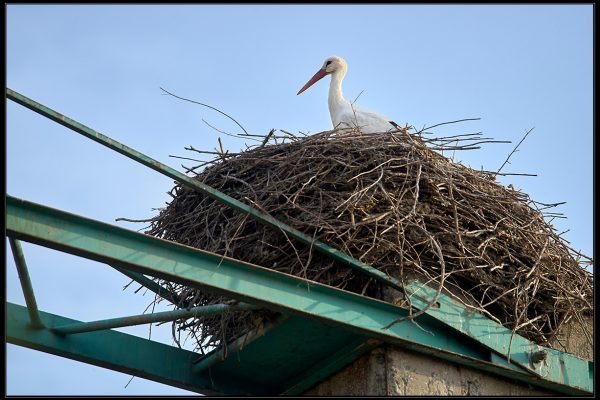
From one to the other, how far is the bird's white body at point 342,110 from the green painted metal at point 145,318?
7.23 feet

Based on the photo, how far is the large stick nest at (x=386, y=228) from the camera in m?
6.76

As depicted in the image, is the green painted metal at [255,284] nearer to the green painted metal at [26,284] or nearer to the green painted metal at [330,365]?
the green painted metal at [330,365]

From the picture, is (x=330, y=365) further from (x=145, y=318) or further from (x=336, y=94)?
(x=336, y=94)

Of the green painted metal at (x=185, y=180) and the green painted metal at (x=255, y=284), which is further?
the green painted metal at (x=185, y=180)

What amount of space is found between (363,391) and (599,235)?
189 centimetres

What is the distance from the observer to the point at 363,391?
21.4ft

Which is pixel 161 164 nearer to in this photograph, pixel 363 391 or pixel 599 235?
pixel 363 391

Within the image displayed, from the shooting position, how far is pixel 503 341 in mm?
6762

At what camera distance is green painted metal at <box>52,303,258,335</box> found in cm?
641

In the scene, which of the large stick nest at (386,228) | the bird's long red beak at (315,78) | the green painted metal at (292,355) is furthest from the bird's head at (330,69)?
the green painted metal at (292,355)

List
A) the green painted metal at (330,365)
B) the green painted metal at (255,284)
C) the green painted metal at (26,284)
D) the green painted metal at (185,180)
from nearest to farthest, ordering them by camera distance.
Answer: the green painted metal at (255,284)
the green painted metal at (185,180)
the green painted metal at (26,284)
the green painted metal at (330,365)

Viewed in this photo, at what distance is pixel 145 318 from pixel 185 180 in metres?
0.89

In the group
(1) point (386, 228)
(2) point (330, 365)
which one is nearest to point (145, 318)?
(2) point (330, 365)

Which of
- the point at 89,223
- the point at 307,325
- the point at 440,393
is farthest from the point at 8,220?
the point at 440,393
